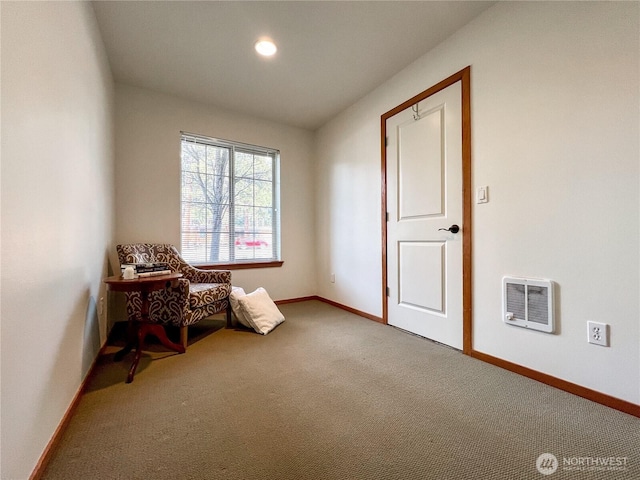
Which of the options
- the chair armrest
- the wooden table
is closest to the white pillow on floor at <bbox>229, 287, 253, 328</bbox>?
the chair armrest

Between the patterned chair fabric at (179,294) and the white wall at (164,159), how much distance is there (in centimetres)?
35

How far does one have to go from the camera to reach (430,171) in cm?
224

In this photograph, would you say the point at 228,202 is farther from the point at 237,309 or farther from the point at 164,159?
the point at 237,309

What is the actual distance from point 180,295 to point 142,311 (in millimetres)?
262

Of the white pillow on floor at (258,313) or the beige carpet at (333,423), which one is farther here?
the white pillow on floor at (258,313)

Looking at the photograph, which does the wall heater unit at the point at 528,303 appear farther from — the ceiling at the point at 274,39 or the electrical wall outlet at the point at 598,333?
the ceiling at the point at 274,39

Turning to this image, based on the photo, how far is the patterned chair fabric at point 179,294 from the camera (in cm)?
209

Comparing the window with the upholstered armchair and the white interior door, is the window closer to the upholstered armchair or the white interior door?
the upholstered armchair

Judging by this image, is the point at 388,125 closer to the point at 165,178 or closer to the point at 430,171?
the point at 430,171

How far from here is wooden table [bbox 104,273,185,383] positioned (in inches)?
66.2

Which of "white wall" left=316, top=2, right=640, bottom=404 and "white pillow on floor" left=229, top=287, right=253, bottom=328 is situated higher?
"white wall" left=316, top=2, right=640, bottom=404

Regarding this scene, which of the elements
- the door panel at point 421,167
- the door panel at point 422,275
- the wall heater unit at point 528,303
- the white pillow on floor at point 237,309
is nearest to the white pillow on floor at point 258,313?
the white pillow on floor at point 237,309

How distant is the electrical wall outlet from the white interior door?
0.71m

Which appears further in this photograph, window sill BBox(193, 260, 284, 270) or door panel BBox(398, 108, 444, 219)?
window sill BBox(193, 260, 284, 270)
